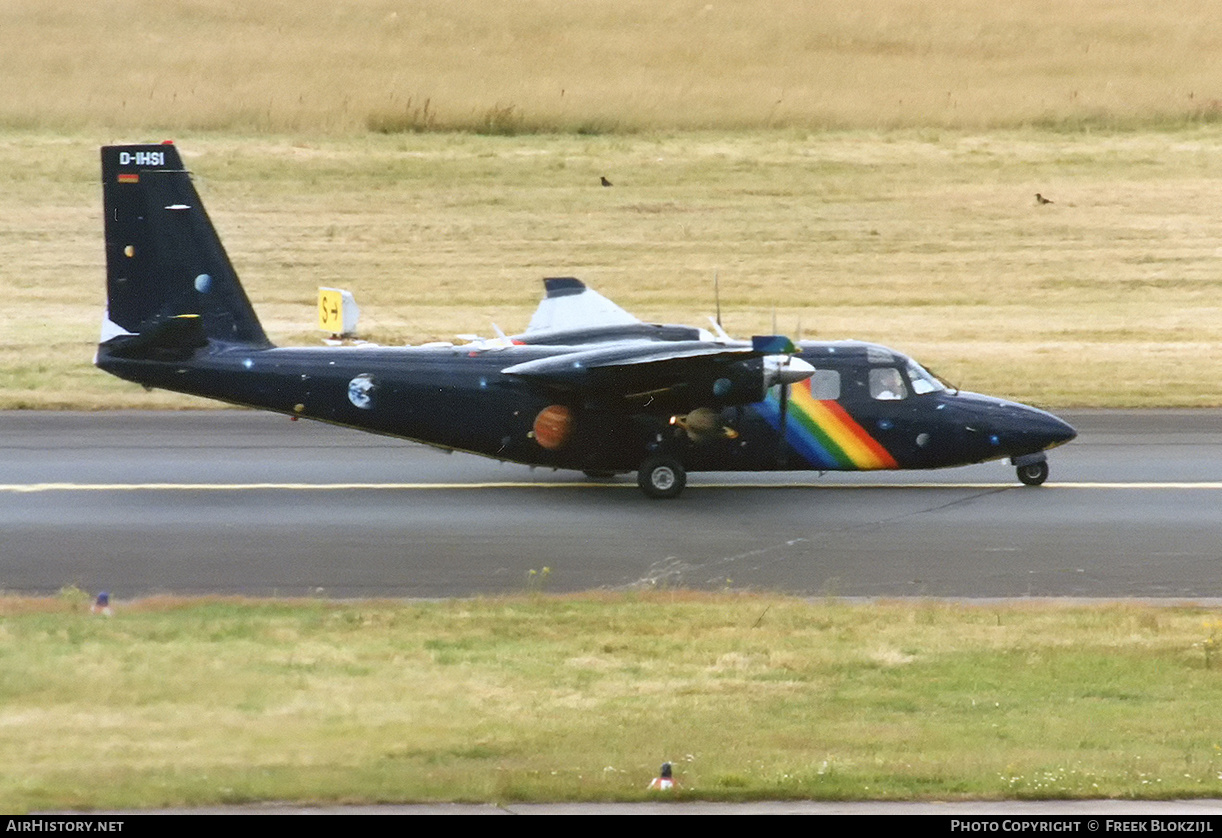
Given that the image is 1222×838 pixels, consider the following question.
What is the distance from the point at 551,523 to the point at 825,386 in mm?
4525

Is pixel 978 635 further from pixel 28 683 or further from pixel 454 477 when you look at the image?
pixel 454 477

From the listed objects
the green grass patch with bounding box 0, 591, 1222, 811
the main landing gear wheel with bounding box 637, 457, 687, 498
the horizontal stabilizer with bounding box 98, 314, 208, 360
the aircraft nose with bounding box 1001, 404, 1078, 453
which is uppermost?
the horizontal stabilizer with bounding box 98, 314, 208, 360

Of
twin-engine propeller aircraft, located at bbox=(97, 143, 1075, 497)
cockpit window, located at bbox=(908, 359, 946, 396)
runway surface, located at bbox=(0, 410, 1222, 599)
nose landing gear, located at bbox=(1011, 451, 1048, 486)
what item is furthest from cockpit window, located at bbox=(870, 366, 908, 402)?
nose landing gear, located at bbox=(1011, 451, 1048, 486)

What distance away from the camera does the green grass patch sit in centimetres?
1184

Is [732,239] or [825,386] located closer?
[825,386]

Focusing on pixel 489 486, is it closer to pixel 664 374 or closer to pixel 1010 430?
pixel 664 374

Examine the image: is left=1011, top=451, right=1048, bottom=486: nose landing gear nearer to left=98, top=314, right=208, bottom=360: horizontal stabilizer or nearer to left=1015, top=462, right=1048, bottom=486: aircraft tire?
left=1015, top=462, right=1048, bottom=486: aircraft tire

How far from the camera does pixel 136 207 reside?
2377 cm

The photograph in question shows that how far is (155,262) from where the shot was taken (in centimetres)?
2380

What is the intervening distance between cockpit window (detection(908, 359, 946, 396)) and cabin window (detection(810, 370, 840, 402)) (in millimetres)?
1100

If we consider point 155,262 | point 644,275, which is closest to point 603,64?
point 644,275

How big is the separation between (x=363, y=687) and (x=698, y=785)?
3971 millimetres

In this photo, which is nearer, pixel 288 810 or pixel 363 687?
pixel 288 810

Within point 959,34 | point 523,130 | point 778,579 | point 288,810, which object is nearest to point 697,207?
point 523,130
